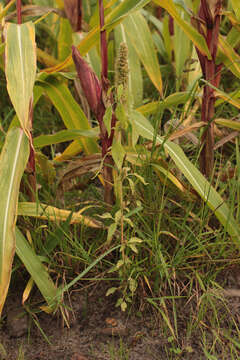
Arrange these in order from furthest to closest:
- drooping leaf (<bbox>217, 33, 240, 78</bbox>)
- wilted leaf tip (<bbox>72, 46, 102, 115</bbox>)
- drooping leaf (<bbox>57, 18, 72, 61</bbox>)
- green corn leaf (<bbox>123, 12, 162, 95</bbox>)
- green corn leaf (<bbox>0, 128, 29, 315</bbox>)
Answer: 1. drooping leaf (<bbox>57, 18, 72, 61</bbox>)
2. green corn leaf (<bbox>123, 12, 162, 95</bbox>)
3. drooping leaf (<bbox>217, 33, 240, 78</bbox>)
4. wilted leaf tip (<bbox>72, 46, 102, 115</bbox>)
5. green corn leaf (<bbox>0, 128, 29, 315</bbox>)

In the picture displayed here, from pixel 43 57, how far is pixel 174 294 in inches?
43.8

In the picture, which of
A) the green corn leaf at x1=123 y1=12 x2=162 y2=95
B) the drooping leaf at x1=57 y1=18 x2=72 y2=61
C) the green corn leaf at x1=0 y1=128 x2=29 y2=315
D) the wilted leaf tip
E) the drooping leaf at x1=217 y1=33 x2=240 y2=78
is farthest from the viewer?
the drooping leaf at x1=57 y1=18 x2=72 y2=61

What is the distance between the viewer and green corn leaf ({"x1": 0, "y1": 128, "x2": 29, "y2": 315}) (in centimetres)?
105

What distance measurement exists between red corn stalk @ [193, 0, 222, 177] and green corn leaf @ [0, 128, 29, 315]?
1.71ft

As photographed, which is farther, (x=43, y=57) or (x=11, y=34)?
(x=43, y=57)

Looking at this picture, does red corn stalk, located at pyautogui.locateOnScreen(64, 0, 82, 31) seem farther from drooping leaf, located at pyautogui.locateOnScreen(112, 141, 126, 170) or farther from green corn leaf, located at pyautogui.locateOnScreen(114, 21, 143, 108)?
drooping leaf, located at pyautogui.locateOnScreen(112, 141, 126, 170)

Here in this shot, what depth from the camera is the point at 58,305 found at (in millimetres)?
1200

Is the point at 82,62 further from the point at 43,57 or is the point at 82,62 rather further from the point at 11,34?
the point at 43,57

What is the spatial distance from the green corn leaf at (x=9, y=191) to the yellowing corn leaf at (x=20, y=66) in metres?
0.10

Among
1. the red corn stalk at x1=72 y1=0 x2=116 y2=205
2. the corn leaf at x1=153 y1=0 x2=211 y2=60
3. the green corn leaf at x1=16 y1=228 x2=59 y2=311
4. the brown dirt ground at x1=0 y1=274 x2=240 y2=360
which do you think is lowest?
the brown dirt ground at x1=0 y1=274 x2=240 y2=360

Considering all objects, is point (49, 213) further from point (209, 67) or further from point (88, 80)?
point (209, 67)

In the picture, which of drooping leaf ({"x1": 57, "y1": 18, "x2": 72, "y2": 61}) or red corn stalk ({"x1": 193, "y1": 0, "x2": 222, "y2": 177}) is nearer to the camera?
red corn stalk ({"x1": 193, "y1": 0, "x2": 222, "y2": 177})

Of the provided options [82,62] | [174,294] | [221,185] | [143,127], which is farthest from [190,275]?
[82,62]

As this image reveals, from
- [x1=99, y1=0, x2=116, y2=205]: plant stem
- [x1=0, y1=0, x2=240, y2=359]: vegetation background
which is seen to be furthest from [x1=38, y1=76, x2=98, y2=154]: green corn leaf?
[x1=99, y1=0, x2=116, y2=205]: plant stem
